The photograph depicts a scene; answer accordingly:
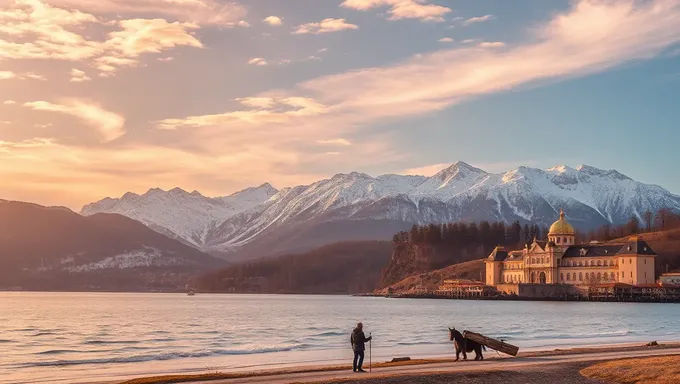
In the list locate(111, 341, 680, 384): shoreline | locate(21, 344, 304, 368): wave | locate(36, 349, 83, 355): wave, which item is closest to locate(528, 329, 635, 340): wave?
locate(111, 341, 680, 384): shoreline

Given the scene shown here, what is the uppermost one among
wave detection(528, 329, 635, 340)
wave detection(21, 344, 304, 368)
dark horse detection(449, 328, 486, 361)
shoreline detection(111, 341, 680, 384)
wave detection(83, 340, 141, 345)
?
dark horse detection(449, 328, 486, 361)

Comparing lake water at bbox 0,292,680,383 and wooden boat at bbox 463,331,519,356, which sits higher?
wooden boat at bbox 463,331,519,356

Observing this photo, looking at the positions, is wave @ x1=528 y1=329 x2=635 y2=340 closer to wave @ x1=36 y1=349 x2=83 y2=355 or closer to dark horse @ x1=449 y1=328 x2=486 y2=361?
dark horse @ x1=449 y1=328 x2=486 y2=361

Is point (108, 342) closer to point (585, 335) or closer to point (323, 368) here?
point (323, 368)

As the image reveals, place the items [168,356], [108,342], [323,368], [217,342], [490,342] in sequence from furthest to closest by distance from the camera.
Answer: [108,342] → [217,342] → [168,356] → [490,342] → [323,368]

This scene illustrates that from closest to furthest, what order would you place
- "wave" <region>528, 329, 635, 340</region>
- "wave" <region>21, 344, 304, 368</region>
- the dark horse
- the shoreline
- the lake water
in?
the shoreline < the dark horse < the lake water < "wave" <region>21, 344, 304, 368</region> < "wave" <region>528, 329, 635, 340</region>

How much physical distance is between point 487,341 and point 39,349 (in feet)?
133

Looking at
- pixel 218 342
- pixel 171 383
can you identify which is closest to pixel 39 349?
pixel 218 342

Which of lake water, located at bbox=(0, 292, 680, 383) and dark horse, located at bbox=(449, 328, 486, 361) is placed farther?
lake water, located at bbox=(0, 292, 680, 383)

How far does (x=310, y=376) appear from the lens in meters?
45.2

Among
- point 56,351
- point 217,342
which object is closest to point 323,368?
point 56,351

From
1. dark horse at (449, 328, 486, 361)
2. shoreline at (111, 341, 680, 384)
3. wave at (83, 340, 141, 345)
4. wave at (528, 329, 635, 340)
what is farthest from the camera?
wave at (528, 329, 635, 340)

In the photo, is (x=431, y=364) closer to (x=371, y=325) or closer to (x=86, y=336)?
(x=86, y=336)

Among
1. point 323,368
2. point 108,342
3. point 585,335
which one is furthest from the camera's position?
point 585,335
